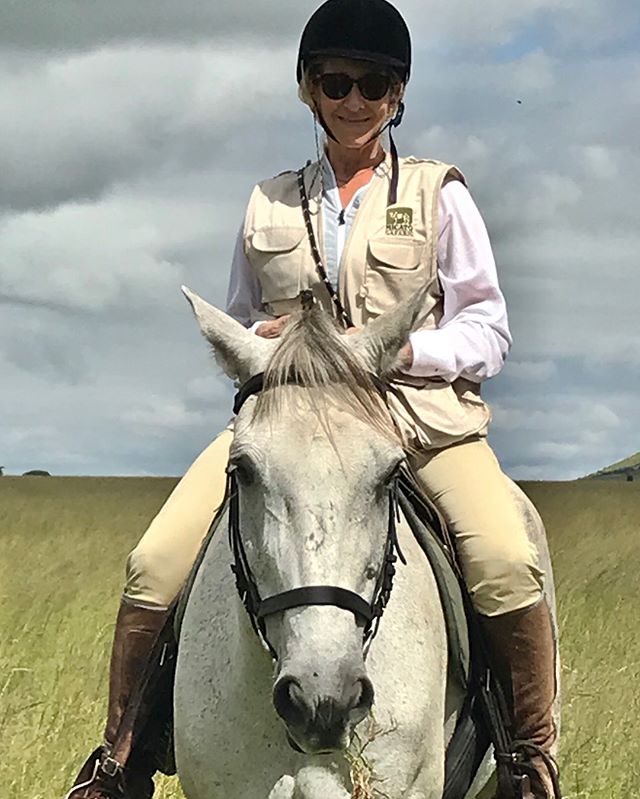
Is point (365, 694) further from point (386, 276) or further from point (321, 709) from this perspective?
point (386, 276)

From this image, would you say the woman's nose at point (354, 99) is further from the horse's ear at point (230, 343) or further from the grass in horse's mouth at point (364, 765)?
the grass in horse's mouth at point (364, 765)

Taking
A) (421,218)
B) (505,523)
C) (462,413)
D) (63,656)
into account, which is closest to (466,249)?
(421,218)

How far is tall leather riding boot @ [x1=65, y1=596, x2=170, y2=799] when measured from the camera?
4.96 meters

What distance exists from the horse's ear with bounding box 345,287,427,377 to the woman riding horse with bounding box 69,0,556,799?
0.39 meters

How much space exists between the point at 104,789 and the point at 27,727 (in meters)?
3.45

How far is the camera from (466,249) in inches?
204

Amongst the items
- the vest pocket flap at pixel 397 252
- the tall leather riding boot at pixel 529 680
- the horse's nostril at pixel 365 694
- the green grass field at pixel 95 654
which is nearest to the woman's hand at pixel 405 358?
the vest pocket flap at pixel 397 252

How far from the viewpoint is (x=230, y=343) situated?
→ 4.18 m

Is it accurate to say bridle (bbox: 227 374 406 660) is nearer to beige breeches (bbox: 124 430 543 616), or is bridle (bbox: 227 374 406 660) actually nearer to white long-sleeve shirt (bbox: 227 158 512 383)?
beige breeches (bbox: 124 430 543 616)

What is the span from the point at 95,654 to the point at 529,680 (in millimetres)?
6685

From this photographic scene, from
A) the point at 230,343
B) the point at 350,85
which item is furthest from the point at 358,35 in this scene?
the point at 230,343

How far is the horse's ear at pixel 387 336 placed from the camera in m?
4.15

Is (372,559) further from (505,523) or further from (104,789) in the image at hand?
(104,789)

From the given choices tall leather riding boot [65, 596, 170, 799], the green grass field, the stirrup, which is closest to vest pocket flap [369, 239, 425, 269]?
tall leather riding boot [65, 596, 170, 799]
